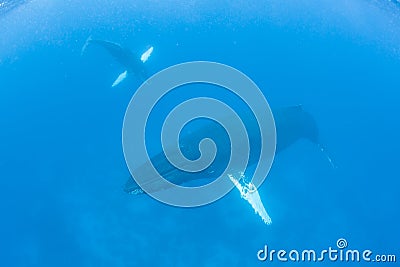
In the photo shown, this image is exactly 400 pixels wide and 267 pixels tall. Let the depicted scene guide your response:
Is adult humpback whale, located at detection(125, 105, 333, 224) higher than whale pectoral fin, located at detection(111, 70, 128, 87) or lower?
lower

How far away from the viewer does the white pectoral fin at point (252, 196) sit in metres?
10.6

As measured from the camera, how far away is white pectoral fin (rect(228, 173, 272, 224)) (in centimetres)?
1059

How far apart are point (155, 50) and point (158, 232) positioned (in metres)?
6.07

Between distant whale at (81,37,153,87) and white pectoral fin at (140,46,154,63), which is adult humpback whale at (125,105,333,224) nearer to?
distant whale at (81,37,153,87)

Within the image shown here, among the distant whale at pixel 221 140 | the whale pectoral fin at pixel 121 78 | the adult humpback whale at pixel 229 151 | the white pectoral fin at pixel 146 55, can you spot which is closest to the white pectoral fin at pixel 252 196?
the adult humpback whale at pixel 229 151

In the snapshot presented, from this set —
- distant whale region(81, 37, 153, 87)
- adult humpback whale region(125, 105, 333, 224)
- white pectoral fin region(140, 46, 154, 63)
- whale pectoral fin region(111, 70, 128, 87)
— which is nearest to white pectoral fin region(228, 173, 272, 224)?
adult humpback whale region(125, 105, 333, 224)

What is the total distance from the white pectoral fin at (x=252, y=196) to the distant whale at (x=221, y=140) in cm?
54

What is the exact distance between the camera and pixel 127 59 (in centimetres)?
1352

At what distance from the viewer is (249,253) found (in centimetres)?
1075

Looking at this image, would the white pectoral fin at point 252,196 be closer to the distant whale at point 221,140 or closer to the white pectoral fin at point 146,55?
the distant whale at point 221,140

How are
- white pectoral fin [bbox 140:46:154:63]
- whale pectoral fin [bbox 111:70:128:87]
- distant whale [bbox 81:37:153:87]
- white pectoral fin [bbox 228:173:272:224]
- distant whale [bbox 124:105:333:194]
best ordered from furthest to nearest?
1. white pectoral fin [bbox 140:46:154:63]
2. whale pectoral fin [bbox 111:70:128:87]
3. distant whale [bbox 81:37:153:87]
4. white pectoral fin [bbox 228:173:272:224]
5. distant whale [bbox 124:105:333:194]

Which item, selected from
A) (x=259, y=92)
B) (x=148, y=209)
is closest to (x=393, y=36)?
(x=259, y=92)

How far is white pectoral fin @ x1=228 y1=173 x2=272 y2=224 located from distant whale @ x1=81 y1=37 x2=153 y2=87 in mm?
4554

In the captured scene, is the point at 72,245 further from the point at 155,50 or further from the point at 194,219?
the point at 155,50
